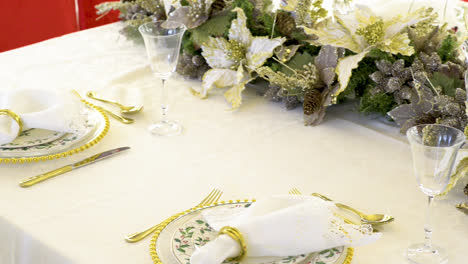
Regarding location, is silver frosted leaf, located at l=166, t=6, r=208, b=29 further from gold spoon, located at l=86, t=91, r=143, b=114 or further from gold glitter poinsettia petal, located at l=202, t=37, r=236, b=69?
gold spoon, located at l=86, t=91, r=143, b=114

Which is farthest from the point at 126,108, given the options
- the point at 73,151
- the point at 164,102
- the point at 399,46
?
the point at 399,46

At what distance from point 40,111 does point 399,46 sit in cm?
68

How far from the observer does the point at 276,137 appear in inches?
46.7

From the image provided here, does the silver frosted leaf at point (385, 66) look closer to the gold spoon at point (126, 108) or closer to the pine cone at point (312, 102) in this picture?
the pine cone at point (312, 102)

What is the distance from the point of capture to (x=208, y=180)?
3.34 feet

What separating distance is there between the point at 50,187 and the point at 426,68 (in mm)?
721

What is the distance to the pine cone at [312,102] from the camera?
48.0 inches

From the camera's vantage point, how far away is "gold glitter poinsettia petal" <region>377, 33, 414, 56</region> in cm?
114

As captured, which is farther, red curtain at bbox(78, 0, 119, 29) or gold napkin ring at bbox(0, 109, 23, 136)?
red curtain at bbox(78, 0, 119, 29)

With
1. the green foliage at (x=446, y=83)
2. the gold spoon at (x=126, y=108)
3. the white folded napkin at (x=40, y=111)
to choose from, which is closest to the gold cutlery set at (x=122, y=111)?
the gold spoon at (x=126, y=108)

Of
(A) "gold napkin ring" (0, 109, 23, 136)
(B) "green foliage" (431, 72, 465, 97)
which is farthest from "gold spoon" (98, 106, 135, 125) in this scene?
(B) "green foliage" (431, 72, 465, 97)

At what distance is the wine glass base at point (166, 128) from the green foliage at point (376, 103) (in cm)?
37

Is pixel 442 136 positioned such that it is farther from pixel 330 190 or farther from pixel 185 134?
pixel 185 134

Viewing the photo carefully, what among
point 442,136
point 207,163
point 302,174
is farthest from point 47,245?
point 442,136
